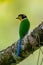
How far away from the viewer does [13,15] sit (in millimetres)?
1218

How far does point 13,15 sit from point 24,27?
0.20 meters

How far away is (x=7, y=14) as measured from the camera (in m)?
1.24

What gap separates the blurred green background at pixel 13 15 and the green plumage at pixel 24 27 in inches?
2.0

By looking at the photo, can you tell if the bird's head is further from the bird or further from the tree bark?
the tree bark

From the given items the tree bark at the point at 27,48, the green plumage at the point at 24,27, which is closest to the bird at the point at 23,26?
the green plumage at the point at 24,27

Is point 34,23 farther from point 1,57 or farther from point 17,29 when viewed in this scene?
point 1,57

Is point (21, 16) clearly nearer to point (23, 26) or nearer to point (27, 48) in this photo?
point (23, 26)

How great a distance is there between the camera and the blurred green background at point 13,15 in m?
1.16

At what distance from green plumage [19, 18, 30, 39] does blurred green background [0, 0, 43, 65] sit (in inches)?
2.0

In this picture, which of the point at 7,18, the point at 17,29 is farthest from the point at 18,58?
the point at 7,18

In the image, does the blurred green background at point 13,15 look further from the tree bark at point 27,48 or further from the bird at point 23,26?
the tree bark at point 27,48

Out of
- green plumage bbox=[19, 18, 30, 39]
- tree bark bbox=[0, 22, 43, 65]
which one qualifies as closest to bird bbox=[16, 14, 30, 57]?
green plumage bbox=[19, 18, 30, 39]

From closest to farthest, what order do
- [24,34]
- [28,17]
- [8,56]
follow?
[8,56]
[24,34]
[28,17]

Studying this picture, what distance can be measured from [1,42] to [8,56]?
319mm
